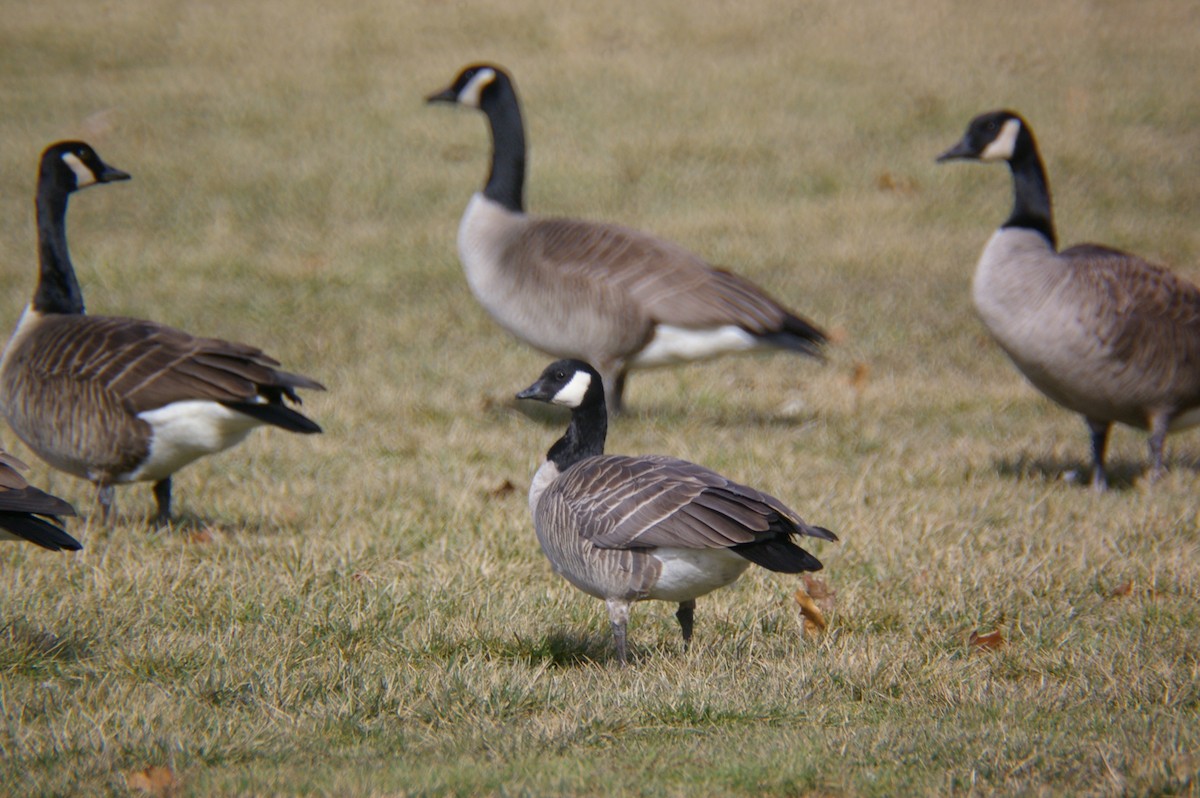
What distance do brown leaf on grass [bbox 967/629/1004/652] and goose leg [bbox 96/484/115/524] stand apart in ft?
13.2

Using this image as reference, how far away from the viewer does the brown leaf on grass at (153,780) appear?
10.6ft

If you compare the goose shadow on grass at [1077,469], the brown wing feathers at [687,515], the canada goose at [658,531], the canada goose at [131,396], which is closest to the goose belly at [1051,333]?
the goose shadow on grass at [1077,469]

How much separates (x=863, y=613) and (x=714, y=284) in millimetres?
3853

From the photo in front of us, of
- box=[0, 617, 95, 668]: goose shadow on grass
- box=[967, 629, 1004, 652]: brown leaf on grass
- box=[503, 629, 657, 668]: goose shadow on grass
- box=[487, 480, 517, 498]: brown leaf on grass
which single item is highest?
box=[0, 617, 95, 668]: goose shadow on grass

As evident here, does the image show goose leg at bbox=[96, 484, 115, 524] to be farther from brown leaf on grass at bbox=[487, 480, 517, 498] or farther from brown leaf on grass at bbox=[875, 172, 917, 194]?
brown leaf on grass at bbox=[875, 172, 917, 194]

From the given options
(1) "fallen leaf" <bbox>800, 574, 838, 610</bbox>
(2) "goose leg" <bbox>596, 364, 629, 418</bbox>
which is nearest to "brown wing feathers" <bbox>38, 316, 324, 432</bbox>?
(1) "fallen leaf" <bbox>800, 574, 838, 610</bbox>

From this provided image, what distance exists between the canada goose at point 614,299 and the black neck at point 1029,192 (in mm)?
1440

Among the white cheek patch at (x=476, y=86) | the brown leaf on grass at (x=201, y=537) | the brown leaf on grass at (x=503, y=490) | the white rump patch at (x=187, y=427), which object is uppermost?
the white cheek patch at (x=476, y=86)

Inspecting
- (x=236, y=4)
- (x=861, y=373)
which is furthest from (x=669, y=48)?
(x=861, y=373)

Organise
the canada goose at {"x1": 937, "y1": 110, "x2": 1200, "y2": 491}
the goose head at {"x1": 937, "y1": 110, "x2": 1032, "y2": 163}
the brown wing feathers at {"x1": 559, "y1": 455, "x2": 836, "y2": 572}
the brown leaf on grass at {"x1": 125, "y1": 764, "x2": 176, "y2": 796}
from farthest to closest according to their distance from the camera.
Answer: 1. the goose head at {"x1": 937, "y1": 110, "x2": 1032, "y2": 163}
2. the canada goose at {"x1": 937, "y1": 110, "x2": 1200, "y2": 491}
3. the brown wing feathers at {"x1": 559, "y1": 455, "x2": 836, "y2": 572}
4. the brown leaf on grass at {"x1": 125, "y1": 764, "x2": 176, "y2": 796}

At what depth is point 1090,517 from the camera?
20.8 ft

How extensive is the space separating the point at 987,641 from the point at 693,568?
4.20ft

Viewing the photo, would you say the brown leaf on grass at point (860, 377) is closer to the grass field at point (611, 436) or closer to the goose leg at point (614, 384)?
the grass field at point (611, 436)

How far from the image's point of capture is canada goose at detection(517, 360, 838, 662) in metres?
3.97
